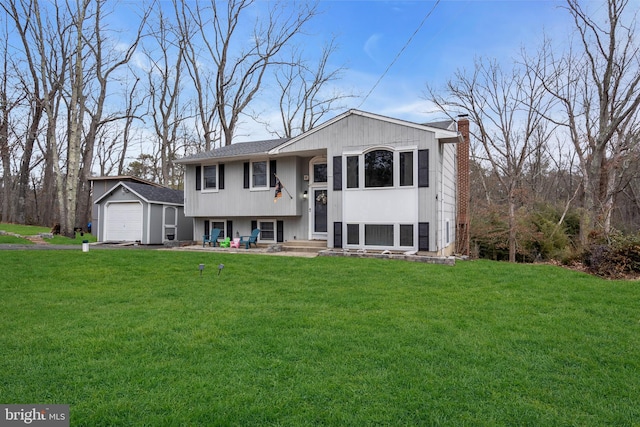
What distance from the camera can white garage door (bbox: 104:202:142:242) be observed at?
49.1 feet

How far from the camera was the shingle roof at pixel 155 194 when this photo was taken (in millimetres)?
15023

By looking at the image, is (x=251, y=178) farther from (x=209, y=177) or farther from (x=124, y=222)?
(x=124, y=222)

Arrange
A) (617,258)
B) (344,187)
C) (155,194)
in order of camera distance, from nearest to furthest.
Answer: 1. (617,258)
2. (344,187)
3. (155,194)

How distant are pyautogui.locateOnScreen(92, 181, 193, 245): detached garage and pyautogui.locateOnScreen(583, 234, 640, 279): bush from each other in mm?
15155

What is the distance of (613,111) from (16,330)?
2013 centimetres

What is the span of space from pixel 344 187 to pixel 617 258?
24.3 feet

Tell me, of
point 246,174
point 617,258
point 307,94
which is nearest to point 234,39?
point 307,94

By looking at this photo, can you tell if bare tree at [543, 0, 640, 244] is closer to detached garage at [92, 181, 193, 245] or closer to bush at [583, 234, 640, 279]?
bush at [583, 234, 640, 279]

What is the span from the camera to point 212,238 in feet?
45.7

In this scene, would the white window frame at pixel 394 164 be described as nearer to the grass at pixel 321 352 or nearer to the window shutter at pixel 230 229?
the grass at pixel 321 352

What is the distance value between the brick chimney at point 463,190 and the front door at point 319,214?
5.14 m

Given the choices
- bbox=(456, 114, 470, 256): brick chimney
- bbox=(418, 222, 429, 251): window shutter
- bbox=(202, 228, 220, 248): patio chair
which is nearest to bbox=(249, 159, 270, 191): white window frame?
bbox=(202, 228, 220, 248): patio chair

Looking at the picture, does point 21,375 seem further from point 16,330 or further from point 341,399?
point 341,399

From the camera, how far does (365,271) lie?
8.37 metres
